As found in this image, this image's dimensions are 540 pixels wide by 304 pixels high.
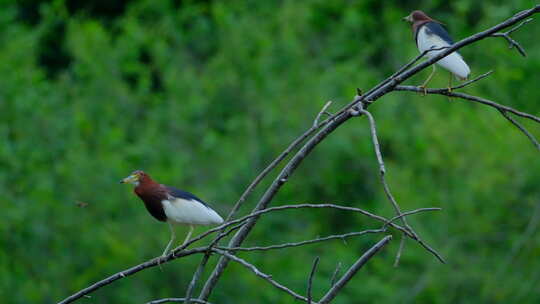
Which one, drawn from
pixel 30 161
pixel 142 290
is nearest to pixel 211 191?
pixel 142 290

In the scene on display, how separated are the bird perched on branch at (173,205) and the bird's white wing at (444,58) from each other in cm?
136

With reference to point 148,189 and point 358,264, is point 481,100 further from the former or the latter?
point 148,189

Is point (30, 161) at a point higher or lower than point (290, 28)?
lower

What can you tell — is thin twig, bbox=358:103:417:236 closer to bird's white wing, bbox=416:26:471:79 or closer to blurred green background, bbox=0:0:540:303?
bird's white wing, bbox=416:26:471:79

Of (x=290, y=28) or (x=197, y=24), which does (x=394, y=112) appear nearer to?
(x=290, y=28)

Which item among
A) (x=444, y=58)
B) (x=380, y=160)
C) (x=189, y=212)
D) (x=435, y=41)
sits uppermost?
(x=435, y=41)

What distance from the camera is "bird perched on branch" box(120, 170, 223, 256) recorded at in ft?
16.8

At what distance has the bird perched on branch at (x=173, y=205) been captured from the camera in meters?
5.11

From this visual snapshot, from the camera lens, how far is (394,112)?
15062 millimetres

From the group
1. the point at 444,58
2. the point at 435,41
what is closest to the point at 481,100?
the point at 444,58

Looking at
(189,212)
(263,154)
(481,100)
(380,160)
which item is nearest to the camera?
(380,160)

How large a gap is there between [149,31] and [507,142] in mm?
6726

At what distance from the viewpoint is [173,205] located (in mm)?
5145

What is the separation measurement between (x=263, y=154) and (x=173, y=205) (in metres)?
9.08
